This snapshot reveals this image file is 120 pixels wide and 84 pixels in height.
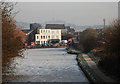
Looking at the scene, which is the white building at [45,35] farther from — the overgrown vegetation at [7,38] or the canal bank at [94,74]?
the overgrown vegetation at [7,38]

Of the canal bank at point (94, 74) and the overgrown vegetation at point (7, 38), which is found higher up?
the overgrown vegetation at point (7, 38)

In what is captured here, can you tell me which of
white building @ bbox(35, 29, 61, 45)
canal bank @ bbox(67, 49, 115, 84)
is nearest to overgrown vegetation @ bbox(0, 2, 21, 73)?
canal bank @ bbox(67, 49, 115, 84)

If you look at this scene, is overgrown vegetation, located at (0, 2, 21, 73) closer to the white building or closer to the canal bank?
the canal bank

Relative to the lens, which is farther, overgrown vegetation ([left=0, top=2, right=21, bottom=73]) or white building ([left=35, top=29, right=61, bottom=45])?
white building ([left=35, top=29, right=61, bottom=45])

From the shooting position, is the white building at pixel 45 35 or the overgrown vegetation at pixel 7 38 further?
the white building at pixel 45 35

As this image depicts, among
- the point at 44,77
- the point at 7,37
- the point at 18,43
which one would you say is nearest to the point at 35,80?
the point at 44,77

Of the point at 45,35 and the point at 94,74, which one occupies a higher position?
the point at 45,35

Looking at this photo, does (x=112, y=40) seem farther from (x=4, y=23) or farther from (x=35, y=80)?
(x=4, y=23)

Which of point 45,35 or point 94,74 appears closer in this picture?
point 94,74

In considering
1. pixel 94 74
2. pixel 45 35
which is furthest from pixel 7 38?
pixel 45 35

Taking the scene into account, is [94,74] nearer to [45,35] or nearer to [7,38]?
[7,38]

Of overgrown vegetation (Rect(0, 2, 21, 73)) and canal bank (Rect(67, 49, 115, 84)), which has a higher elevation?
overgrown vegetation (Rect(0, 2, 21, 73))

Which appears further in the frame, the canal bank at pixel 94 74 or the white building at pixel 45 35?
the white building at pixel 45 35

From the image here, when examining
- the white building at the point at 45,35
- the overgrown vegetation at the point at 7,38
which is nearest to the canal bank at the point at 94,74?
the overgrown vegetation at the point at 7,38
